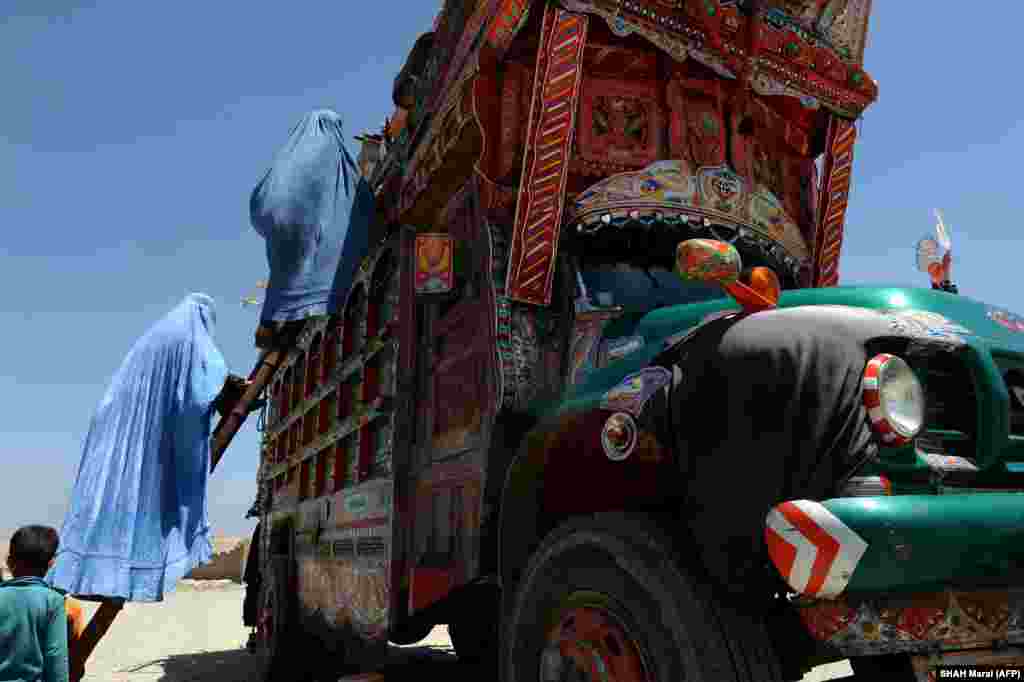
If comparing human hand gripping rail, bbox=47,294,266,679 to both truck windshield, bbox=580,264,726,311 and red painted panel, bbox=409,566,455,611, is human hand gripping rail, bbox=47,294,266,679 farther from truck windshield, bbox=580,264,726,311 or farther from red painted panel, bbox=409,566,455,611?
truck windshield, bbox=580,264,726,311

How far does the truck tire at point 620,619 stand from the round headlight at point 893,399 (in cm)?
58

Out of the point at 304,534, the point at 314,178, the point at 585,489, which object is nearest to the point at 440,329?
the point at 314,178

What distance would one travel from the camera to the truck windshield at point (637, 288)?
360 cm

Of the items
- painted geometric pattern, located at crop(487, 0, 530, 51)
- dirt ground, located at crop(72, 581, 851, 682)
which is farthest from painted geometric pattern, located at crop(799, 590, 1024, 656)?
dirt ground, located at crop(72, 581, 851, 682)

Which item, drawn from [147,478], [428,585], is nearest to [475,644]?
[428,585]

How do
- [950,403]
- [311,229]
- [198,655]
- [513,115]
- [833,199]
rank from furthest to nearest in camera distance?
[198,655] → [311,229] → [833,199] → [513,115] → [950,403]

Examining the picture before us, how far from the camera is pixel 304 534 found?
688 centimetres

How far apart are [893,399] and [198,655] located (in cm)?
948

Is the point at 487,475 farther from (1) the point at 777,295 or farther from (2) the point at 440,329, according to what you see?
(1) the point at 777,295

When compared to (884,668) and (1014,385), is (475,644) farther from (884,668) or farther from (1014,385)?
(1014,385)

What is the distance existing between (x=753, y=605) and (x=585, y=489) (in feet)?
2.52

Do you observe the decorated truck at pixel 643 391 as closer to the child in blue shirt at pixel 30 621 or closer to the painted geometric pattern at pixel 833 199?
the painted geometric pattern at pixel 833 199

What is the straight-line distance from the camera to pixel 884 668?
235cm

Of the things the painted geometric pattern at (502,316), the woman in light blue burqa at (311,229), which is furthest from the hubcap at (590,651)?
the woman in light blue burqa at (311,229)
